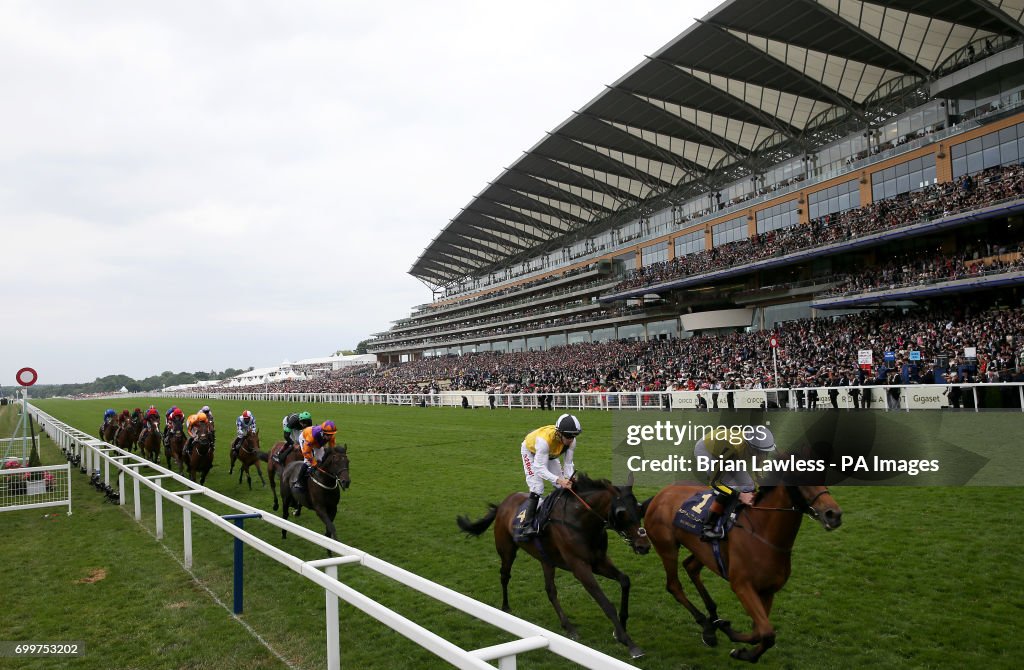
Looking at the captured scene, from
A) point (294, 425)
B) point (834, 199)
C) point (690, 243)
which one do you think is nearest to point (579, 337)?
point (690, 243)

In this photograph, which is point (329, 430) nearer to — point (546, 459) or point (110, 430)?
point (546, 459)

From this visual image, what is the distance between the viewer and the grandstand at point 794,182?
22.6m

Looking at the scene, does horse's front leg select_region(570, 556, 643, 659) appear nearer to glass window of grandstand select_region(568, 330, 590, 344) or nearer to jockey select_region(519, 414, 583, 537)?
jockey select_region(519, 414, 583, 537)

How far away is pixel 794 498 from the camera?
3.43 metres

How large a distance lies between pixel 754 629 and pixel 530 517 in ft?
5.22

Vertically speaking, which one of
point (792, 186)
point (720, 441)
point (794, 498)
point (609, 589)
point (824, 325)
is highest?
point (792, 186)

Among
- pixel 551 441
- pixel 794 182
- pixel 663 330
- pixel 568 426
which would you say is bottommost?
pixel 551 441

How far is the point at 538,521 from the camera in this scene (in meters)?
4.32

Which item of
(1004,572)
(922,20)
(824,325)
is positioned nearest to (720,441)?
(1004,572)

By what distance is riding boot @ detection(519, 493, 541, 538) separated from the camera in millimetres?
4324

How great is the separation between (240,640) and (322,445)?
9.84 ft

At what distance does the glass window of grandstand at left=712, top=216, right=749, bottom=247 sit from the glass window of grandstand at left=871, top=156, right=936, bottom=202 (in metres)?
8.14

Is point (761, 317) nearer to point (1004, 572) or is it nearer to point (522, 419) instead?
point (522, 419)

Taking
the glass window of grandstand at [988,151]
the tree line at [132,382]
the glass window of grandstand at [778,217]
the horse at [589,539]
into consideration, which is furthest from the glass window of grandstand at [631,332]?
the tree line at [132,382]
